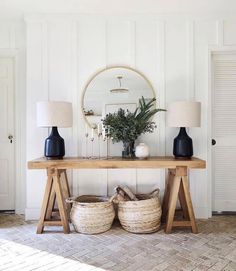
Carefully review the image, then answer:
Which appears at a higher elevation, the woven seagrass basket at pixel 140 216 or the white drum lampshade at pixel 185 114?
the white drum lampshade at pixel 185 114

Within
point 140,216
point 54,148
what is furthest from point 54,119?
point 140,216

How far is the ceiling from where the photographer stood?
2.72m

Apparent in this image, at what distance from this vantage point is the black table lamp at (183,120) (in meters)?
2.62

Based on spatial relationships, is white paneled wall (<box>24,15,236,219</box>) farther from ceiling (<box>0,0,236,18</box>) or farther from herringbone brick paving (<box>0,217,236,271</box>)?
herringbone brick paving (<box>0,217,236,271</box>)

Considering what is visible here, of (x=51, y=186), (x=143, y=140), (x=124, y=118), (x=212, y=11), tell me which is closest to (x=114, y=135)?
(x=124, y=118)

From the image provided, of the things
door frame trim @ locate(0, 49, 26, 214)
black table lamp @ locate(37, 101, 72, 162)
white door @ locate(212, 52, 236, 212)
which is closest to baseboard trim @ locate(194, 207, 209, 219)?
white door @ locate(212, 52, 236, 212)

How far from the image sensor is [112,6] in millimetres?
Answer: 2811

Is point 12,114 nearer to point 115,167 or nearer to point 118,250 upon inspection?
point 115,167

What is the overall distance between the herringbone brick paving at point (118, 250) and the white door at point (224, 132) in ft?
1.63

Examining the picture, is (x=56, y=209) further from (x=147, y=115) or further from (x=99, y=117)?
(x=147, y=115)

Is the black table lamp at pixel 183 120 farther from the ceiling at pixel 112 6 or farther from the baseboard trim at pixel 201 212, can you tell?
the ceiling at pixel 112 6

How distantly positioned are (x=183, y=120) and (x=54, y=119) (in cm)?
138

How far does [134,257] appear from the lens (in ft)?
6.84

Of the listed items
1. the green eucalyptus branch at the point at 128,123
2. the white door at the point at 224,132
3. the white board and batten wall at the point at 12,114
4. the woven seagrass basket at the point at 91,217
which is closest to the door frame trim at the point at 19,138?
the white board and batten wall at the point at 12,114
